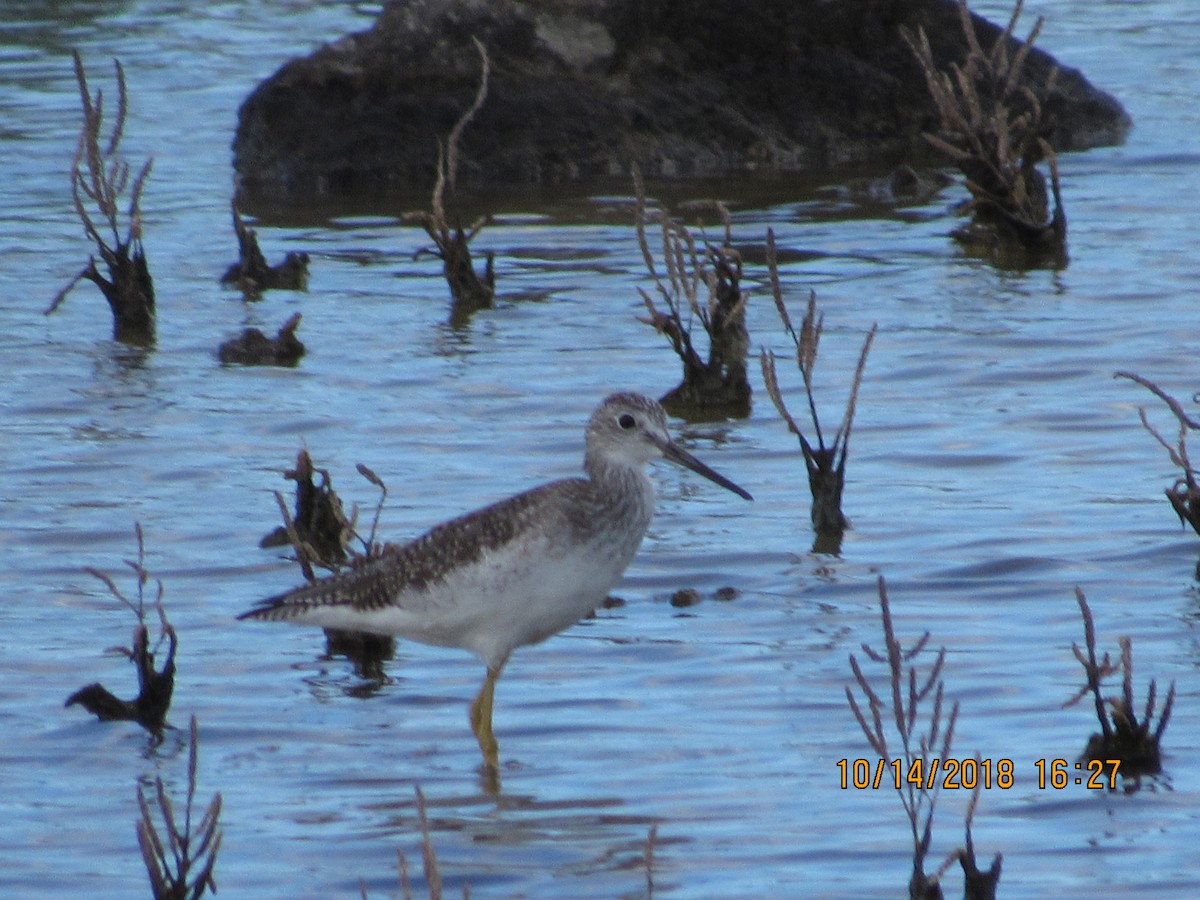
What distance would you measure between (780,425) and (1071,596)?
8.43 feet

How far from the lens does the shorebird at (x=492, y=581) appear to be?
6.55 m

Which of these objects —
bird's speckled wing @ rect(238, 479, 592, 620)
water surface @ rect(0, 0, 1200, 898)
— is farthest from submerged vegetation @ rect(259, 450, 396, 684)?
bird's speckled wing @ rect(238, 479, 592, 620)

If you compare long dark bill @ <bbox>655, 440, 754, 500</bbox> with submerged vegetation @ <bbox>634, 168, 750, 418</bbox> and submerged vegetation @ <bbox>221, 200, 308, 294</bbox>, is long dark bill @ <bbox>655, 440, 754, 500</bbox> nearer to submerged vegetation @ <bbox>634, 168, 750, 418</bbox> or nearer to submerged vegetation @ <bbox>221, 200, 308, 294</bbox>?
submerged vegetation @ <bbox>634, 168, 750, 418</bbox>

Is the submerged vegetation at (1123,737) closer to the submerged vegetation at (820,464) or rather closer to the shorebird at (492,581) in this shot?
the shorebird at (492,581)

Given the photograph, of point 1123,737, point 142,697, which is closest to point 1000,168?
point 1123,737

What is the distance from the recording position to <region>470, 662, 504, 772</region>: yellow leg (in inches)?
252

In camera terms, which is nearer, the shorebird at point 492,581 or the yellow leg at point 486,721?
the yellow leg at point 486,721

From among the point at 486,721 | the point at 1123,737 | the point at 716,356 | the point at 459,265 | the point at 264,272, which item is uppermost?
the point at 459,265

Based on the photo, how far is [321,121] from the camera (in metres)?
15.2

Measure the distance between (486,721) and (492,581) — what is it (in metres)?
0.42
